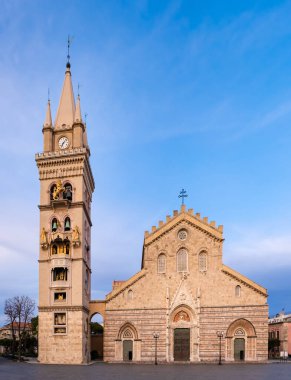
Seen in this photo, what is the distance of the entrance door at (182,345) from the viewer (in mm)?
56781

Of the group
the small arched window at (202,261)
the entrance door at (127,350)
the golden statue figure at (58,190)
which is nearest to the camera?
the entrance door at (127,350)

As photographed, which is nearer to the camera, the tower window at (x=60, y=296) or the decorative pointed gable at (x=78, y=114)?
the tower window at (x=60, y=296)

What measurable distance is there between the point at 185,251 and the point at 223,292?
23.5ft

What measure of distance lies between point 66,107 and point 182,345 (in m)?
35.6

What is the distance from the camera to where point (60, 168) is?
6003 centimetres

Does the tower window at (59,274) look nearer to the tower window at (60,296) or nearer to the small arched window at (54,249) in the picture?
the tower window at (60,296)

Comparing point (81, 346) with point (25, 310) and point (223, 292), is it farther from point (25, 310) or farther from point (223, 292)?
point (25, 310)

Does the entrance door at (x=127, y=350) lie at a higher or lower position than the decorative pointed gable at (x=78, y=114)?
lower

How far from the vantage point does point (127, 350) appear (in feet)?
189

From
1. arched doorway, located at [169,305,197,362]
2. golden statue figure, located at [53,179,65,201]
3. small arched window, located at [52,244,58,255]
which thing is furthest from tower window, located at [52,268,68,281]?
arched doorway, located at [169,305,197,362]

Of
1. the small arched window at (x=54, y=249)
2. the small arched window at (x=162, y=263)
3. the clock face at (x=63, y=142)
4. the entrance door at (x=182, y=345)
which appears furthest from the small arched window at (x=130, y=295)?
the clock face at (x=63, y=142)

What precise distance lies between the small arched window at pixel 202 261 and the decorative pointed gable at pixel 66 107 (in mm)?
25066

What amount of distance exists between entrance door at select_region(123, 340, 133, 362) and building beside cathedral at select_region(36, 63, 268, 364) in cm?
12

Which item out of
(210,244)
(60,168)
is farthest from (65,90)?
→ (210,244)
